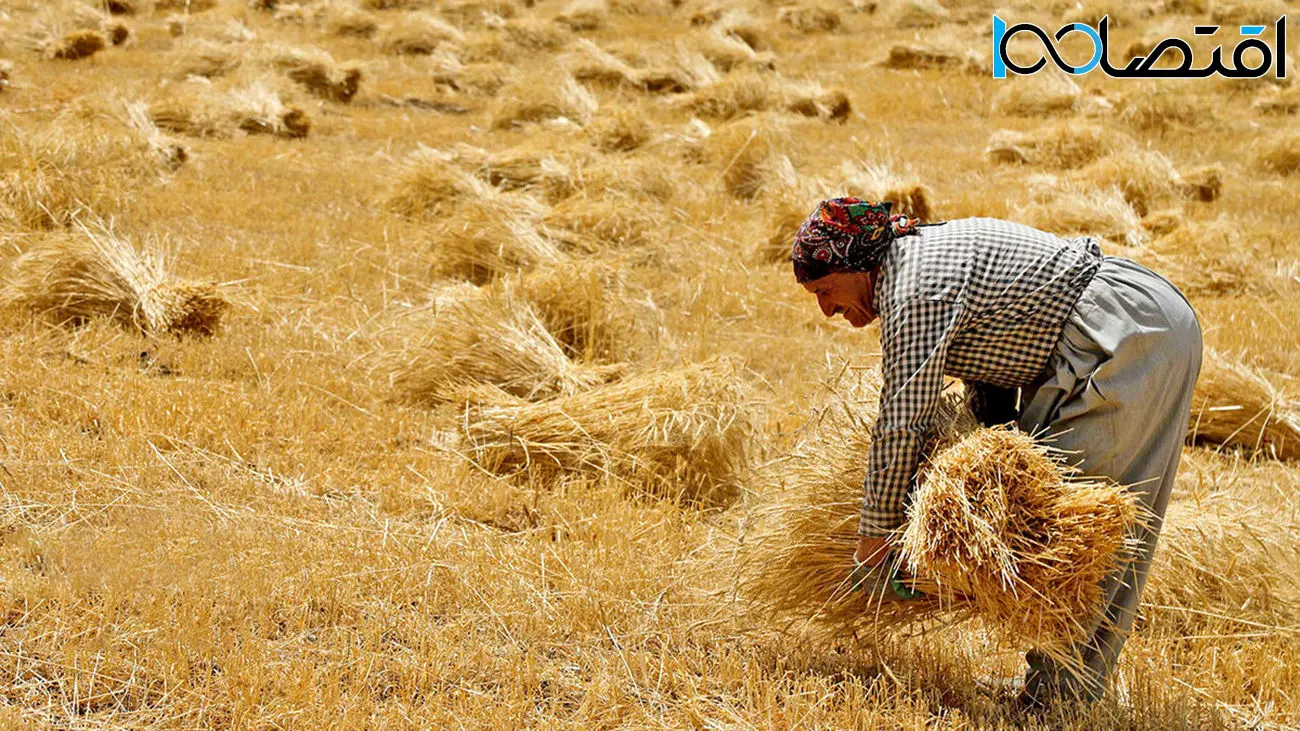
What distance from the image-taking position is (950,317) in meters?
2.75

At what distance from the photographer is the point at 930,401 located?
277 centimetres

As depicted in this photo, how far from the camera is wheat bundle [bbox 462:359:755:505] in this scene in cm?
437

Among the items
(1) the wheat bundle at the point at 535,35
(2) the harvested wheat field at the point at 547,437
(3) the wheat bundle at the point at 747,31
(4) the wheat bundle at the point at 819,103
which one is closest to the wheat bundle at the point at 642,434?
(2) the harvested wheat field at the point at 547,437

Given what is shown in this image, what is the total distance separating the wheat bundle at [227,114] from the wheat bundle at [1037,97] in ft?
20.5

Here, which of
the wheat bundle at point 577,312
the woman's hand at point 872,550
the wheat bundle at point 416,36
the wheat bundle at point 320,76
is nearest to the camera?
the woman's hand at point 872,550

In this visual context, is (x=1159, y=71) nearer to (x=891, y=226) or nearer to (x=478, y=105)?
(x=478, y=105)

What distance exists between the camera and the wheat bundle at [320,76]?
11.2 metres

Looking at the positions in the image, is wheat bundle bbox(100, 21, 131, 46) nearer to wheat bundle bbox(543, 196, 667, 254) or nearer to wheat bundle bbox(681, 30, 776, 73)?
wheat bundle bbox(681, 30, 776, 73)

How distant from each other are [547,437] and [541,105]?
652cm

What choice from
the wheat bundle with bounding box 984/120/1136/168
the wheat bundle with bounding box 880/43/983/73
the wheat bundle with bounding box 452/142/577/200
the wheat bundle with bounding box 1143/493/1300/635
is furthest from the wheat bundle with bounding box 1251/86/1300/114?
the wheat bundle with bounding box 1143/493/1300/635

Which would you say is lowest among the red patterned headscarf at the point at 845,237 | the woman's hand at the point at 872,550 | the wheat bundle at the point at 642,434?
the wheat bundle at the point at 642,434

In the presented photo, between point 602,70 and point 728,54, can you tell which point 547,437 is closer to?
point 602,70

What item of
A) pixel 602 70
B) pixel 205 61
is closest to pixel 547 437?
→ pixel 602 70

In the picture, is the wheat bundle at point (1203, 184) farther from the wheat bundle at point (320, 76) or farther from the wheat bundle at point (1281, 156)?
the wheat bundle at point (320, 76)
